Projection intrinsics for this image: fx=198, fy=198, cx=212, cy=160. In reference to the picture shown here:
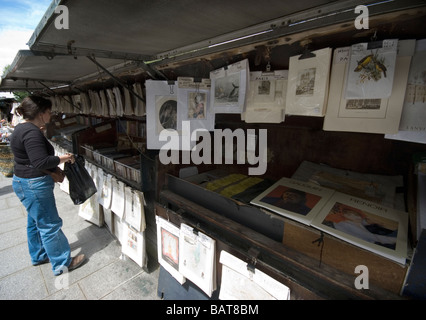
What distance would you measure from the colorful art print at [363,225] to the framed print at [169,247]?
1.19 meters

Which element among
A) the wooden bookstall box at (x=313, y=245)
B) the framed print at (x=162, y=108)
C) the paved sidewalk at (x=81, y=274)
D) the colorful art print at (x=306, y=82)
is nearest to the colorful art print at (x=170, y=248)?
the wooden bookstall box at (x=313, y=245)

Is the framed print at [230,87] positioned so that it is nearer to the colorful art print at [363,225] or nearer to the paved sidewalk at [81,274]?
the colorful art print at [363,225]

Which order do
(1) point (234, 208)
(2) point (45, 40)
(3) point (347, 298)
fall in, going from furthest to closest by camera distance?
(1) point (234, 208) < (2) point (45, 40) < (3) point (347, 298)

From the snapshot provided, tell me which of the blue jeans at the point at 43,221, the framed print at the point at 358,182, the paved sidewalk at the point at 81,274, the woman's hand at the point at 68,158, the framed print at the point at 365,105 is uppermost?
the framed print at the point at 365,105

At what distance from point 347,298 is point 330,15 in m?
1.21

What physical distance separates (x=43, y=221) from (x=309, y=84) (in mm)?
2884

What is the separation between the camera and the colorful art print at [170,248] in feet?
5.75

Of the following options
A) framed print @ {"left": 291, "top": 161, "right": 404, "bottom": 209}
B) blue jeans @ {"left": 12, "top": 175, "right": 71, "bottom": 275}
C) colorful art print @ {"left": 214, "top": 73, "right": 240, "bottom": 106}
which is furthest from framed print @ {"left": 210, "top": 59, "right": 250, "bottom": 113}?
blue jeans @ {"left": 12, "top": 175, "right": 71, "bottom": 275}

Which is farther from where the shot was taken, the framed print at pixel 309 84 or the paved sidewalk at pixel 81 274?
the paved sidewalk at pixel 81 274

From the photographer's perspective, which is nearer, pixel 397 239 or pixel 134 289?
pixel 397 239

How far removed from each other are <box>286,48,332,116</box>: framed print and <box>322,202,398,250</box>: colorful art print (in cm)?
52

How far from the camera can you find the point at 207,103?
155 cm
